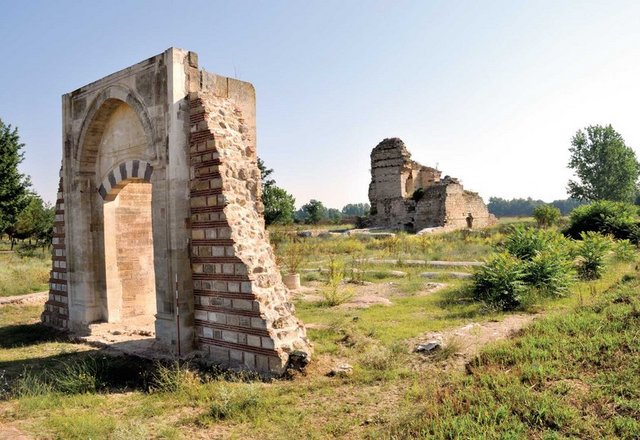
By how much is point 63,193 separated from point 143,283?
7.61ft

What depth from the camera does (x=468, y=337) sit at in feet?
21.5

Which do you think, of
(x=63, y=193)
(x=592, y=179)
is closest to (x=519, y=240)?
(x=63, y=193)

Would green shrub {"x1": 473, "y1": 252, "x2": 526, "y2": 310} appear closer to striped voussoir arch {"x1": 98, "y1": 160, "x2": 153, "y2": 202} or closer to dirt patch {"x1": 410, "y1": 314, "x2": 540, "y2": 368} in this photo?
dirt patch {"x1": 410, "y1": 314, "x2": 540, "y2": 368}

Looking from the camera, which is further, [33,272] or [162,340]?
[33,272]

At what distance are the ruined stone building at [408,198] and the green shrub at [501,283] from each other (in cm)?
1932

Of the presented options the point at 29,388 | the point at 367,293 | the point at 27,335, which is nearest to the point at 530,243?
the point at 367,293

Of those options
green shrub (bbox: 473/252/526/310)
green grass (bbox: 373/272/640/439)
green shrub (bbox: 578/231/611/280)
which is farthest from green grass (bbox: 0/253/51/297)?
green shrub (bbox: 578/231/611/280)

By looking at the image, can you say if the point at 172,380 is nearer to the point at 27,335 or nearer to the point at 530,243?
the point at 27,335

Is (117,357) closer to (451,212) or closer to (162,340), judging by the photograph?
(162,340)

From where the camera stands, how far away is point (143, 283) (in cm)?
898

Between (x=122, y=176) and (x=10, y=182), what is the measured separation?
58.4 feet

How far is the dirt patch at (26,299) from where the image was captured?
1104cm

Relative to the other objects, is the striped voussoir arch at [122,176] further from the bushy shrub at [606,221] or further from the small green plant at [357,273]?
the bushy shrub at [606,221]

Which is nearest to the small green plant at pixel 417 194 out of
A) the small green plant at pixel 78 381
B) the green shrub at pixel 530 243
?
the green shrub at pixel 530 243
